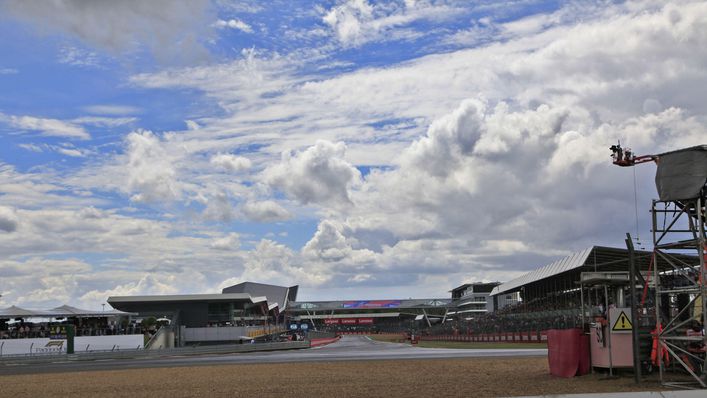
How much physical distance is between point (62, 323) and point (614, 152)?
79.4 m

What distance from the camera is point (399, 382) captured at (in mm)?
24531

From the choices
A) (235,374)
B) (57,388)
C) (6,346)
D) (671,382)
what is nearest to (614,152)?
(671,382)

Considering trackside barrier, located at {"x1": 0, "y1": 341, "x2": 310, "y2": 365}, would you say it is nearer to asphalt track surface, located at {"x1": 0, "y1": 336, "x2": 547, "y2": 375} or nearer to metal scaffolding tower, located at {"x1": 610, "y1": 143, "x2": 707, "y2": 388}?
asphalt track surface, located at {"x1": 0, "y1": 336, "x2": 547, "y2": 375}

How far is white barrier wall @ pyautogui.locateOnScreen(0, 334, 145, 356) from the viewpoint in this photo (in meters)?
67.4

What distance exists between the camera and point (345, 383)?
81.4ft

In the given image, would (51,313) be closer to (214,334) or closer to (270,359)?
(214,334)

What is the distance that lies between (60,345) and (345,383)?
50552mm

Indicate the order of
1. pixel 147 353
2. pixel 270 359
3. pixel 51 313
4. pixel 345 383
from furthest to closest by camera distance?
pixel 51 313
pixel 147 353
pixel 270 359
pixel 345 383

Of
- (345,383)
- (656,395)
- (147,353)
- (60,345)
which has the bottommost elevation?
(147,353)

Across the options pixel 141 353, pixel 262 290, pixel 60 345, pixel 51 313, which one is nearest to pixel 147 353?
pixel 141 353

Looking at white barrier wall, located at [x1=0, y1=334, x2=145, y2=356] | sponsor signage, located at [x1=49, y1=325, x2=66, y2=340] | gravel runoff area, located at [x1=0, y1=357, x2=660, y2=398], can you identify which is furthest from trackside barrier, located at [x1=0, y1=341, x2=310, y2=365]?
gravel runoff area, located at [x1=0, y1=357, x2=660, y2=398]

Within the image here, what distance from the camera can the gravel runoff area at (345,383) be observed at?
2056 cm

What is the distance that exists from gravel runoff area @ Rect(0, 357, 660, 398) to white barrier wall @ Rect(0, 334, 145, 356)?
35476 millimetres

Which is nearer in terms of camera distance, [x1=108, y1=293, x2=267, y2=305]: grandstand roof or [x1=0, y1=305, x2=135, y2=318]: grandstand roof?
[x1=0, y1=305, x2=135, y2=318]: grandstand roof
